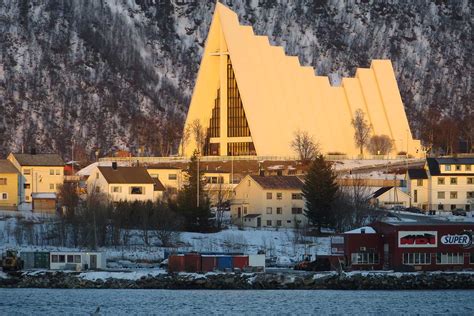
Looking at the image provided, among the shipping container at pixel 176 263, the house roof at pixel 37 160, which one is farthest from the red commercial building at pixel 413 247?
the house roof at pixel 37 160

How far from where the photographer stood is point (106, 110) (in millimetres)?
135750

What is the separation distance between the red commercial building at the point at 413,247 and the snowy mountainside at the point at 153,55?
5939 centimetres

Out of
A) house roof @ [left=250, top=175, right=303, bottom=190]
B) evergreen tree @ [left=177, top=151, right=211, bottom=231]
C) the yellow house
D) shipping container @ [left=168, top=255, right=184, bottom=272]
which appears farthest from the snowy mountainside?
shipping container @ [left=168, top=255, right=184, bottom=272]

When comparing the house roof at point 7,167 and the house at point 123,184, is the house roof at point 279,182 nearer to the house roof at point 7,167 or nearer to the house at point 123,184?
the house at point 123,184

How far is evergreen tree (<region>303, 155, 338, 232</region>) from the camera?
2793 inches

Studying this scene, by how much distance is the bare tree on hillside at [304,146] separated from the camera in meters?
94.7

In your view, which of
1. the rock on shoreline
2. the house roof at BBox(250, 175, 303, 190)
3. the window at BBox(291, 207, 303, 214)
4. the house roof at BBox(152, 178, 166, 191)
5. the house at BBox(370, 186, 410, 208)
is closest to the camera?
the rock on shoreline

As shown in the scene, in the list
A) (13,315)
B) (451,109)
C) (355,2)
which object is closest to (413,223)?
(13,315)

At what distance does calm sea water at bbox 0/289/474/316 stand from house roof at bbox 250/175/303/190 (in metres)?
23.4

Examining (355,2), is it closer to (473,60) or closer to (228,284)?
(473,60)

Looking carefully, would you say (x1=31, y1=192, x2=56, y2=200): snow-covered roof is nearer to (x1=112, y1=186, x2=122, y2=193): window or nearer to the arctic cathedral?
(x1=112, y1=186, x2=122, y2=193): window

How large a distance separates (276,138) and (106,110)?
3842 cm

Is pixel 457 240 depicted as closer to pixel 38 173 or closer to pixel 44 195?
pixel 44 195

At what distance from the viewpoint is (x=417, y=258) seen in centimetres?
5794
